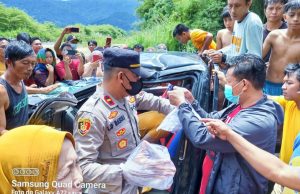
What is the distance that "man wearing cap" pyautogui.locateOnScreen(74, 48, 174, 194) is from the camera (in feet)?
6.73

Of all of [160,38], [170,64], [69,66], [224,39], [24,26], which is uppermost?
[24,26]

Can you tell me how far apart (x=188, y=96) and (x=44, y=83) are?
2812mm

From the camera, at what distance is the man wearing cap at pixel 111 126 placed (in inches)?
80.8

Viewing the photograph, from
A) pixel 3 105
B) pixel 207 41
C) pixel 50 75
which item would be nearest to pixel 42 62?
pixel 50 75

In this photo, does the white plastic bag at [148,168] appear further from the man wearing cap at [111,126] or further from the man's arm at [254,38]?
the man's arm at [254,38]

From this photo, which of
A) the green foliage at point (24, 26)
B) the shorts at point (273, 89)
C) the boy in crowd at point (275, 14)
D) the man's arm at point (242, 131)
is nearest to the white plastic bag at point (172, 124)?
the man's arm at point (242, 131)

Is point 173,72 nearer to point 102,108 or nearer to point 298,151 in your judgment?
point 102,108

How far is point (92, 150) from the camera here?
207cm

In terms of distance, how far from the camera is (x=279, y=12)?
170 inches

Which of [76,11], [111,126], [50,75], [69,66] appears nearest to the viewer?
[111,126]

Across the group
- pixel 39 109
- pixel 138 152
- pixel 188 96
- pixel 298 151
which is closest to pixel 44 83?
pixel 39 109

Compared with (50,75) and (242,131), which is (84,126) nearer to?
(242,131)

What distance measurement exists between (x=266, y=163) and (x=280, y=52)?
218cm

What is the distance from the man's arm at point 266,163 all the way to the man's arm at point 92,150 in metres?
0.63
